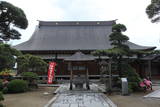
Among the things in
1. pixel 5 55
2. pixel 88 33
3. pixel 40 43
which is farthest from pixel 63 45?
pixel 5 55

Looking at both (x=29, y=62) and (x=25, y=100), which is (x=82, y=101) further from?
(x=29, y=62)

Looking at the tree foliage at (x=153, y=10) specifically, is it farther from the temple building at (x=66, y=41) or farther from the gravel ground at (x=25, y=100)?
the temple building at (x=66, y=41)

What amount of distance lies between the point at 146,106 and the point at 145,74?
1879cm

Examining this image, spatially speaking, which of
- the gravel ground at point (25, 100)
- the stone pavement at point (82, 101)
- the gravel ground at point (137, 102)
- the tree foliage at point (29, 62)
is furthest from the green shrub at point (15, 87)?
the gravel ground at point (137, 102)

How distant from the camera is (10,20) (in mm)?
9961

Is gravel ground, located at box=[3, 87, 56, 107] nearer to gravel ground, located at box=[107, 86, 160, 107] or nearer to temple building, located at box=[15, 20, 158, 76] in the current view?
gravel ground, located at box=[107, 86, 160, 107]

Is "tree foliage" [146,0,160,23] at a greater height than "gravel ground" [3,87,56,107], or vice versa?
"tree foliage" [146,0,160,23]

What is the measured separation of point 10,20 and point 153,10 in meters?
7.06

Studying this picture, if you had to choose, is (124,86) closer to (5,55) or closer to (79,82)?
(79,82)

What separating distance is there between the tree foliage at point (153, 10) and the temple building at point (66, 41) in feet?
38.7

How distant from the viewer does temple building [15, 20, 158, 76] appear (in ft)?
82.1

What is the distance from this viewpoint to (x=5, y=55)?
8.72 meters

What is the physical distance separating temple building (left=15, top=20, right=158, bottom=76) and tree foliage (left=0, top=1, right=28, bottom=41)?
11820mm

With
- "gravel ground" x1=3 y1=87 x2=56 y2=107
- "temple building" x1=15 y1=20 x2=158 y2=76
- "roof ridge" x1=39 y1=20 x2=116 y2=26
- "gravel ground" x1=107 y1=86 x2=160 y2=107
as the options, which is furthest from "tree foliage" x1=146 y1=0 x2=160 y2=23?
"roof ridge" x1=39 y1=20 x2=116 y2=26
